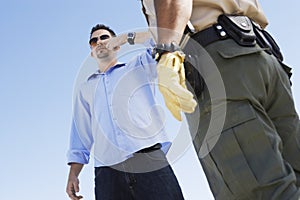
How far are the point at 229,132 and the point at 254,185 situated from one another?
22 centimetres

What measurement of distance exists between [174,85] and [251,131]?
0.36 metres

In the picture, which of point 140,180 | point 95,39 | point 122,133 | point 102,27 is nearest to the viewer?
point 140,180

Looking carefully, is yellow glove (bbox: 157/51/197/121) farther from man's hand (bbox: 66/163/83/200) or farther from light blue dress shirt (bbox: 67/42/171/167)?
man's hand (bbox: 66/163/83/200)

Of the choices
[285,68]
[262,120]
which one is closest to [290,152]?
[262,120]

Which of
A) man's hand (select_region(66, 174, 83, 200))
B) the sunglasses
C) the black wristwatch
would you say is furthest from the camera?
the sunglasses

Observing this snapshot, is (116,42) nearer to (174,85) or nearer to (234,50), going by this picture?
(234,50)

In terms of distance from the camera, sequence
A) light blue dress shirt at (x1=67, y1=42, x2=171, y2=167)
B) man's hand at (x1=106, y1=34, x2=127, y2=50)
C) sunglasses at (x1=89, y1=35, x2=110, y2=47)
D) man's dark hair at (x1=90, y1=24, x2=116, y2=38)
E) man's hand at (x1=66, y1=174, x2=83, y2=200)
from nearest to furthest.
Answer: light blue dress shirt at (x1=67, y1=42, x2=171, y2=167)
man's hand at (x1=66, y1=174, x2=83, y2=200)
man's hand at (x1=106, y1=34, x2=127, y2=50)
sunglasses at (x1=89, y1=35, x2=110, y2=47)
man's dark hair at (x1=90, y1=24, x2=116, y2=38)

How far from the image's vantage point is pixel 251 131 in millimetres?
1928

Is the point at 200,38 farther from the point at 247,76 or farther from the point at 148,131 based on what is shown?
the point at 148,131

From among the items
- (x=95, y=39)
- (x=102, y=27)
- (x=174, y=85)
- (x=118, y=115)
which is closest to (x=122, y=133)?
(x=118, y=115)

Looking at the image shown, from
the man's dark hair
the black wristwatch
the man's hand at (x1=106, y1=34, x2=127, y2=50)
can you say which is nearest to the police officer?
the black wristwatch

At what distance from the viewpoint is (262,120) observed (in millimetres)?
1962

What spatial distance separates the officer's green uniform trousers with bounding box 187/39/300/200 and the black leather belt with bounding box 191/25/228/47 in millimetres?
26

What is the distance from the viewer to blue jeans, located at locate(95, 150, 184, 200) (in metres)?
3.58
